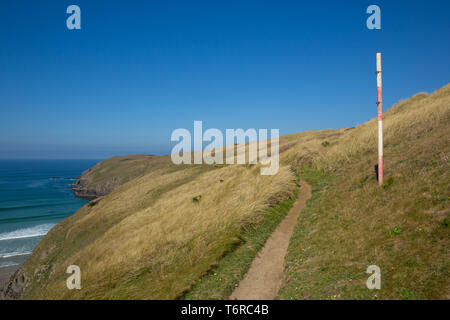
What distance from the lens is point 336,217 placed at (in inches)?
357

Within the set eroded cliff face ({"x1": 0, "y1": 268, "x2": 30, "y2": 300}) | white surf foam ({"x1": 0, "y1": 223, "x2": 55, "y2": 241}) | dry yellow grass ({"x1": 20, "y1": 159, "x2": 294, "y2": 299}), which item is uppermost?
dry yellow grass ({"x1": 20, "y1": 159, "x2": 294, "y2": 299})

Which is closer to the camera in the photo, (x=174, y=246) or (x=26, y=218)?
(x=174, y=246)

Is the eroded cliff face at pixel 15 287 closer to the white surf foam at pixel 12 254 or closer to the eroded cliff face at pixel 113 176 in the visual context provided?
the white surf foam at pixel 12 254

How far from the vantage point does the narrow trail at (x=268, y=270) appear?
6102 mm

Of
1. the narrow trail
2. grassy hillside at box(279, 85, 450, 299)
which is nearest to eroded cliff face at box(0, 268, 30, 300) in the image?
the narrow trail

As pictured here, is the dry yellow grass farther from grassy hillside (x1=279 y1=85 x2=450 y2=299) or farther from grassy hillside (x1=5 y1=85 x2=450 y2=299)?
grassy hillside (x1=279 y1=85 x2=450 y2=299)

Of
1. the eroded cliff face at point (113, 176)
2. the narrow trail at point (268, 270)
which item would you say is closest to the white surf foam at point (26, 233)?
the eroded cliff face at point (113, 176)

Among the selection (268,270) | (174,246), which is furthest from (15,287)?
(268,270)

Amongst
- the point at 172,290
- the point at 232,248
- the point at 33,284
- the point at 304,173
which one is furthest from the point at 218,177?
the point at 33,284

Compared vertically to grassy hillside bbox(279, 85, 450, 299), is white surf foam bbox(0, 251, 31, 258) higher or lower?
lower

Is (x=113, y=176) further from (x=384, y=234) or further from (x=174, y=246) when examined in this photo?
(x=384, y=234)

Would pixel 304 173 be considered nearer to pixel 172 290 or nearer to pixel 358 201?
pixel 358 201

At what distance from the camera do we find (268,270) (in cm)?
716

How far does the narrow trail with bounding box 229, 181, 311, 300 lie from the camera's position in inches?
240
